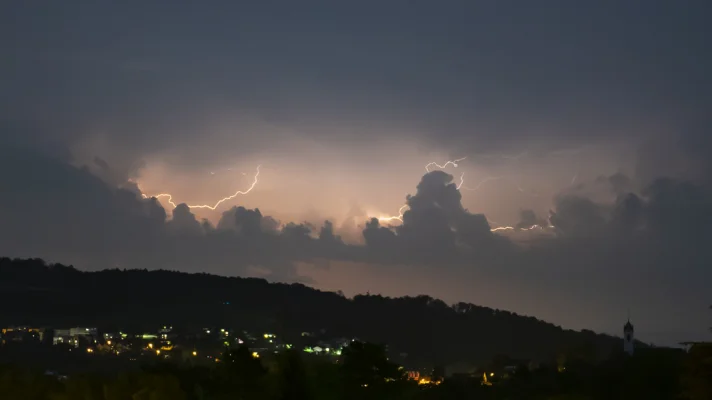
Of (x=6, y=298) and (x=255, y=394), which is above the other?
(x=6, y=298)

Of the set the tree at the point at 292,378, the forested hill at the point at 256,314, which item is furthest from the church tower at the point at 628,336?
the tree at the point at 292,378

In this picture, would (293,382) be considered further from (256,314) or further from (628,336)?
(256,314)

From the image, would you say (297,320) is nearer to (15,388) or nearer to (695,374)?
(15,388)

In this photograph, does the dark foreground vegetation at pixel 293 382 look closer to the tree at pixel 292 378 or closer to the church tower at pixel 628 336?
the tree at pixel 292 378

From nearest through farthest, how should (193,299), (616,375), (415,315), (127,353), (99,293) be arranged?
(616,375) → (127,353) → (99,293) → (193,299) → (415,315)

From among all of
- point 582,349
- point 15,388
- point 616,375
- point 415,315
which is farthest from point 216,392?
point 415,315

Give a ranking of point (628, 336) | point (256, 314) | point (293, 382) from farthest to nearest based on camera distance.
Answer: point (256, 314) < point (628, 336) < point (293, 382)

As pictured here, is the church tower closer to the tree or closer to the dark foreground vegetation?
the dark foreground vegetation

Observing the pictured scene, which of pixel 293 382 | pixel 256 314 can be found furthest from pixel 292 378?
pixel 256 314
